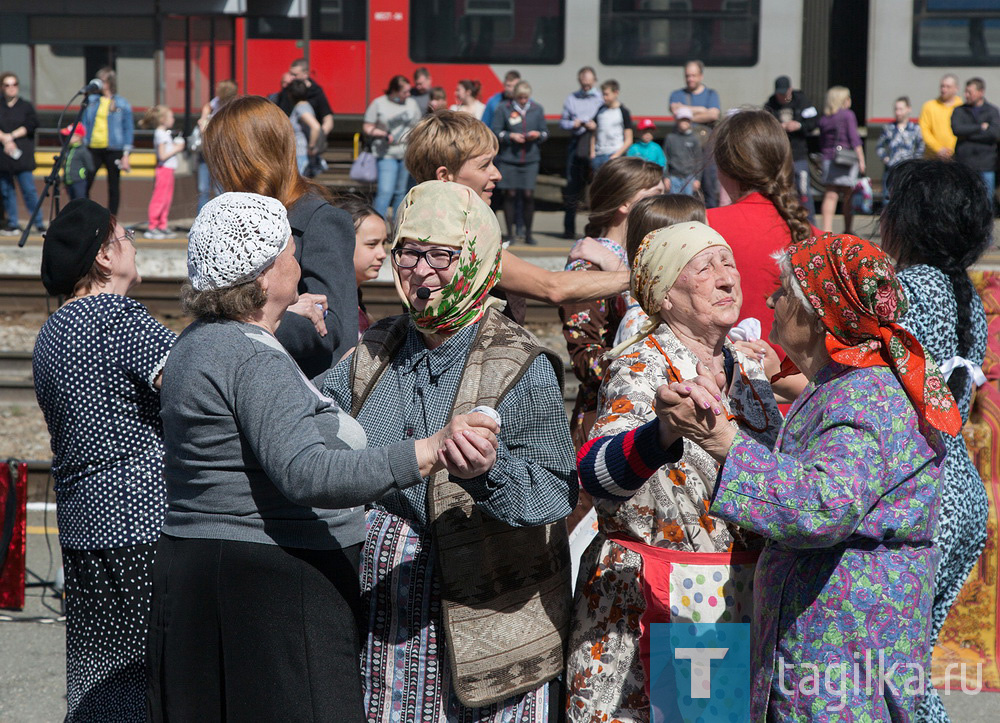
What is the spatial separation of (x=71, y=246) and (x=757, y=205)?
2.36m

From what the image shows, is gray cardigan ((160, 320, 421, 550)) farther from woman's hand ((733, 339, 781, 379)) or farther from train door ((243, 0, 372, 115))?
train door ((243, 0, 372, 115))

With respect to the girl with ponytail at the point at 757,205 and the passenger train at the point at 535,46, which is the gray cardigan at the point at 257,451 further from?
the passenger train at the point at 535,46

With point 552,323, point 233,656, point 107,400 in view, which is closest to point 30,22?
point 552,323

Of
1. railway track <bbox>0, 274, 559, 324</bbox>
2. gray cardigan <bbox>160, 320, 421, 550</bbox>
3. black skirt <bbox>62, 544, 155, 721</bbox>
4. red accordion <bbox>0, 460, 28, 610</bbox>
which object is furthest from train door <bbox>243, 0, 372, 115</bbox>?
gray cardigan <bbox>160, 320, 421, 550</bbox>

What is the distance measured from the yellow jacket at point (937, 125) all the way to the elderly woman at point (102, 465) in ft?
42.1

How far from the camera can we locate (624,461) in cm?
241

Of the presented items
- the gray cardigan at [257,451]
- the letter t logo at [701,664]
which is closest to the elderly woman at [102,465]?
the gray cardigan at [257,451]

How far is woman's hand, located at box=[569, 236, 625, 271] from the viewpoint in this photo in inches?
157

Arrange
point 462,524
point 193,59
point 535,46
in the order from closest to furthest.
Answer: point 462,524 < point 193,59 < point 535,46

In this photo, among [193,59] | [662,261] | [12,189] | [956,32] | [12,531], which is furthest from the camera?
[193,59]

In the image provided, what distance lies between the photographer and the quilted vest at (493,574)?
243 cm

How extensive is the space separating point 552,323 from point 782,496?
7505 mm

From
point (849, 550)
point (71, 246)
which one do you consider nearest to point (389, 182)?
point (71, 246)
